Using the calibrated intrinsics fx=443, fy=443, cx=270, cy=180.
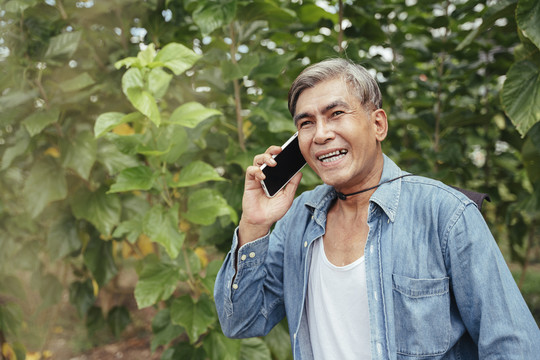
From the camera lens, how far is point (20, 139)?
6.43 ft

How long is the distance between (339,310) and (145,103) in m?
0.91

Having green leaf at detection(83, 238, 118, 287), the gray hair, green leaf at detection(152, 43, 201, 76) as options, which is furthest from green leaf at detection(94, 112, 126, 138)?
green leaf at detection(83, 238, 118, 287)

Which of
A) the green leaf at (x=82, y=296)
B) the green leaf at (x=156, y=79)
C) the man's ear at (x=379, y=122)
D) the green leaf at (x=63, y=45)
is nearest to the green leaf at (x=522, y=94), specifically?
the man's ear at (x=379, y=122)

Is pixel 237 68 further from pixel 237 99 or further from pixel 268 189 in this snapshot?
pixel 268 189

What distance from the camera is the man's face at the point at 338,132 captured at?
4.03 ft

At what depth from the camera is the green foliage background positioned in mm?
1668

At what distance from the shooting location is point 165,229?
1.62 meters

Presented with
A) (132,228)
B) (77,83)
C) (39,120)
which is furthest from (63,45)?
(132,228)

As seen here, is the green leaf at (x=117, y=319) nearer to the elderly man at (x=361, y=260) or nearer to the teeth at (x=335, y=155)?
the elderly man at (x=361, y=260)

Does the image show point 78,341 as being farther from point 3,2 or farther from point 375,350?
Answer: point 375,350

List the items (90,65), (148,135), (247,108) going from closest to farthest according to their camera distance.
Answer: (148,135)
(90,65)
(247,108)

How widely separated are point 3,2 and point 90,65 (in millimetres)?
430

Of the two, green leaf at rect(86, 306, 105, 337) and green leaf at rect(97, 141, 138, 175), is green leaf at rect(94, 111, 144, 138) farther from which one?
green leaf at rect(86, 306, 105, 337)

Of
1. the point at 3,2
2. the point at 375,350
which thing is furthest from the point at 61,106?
the point at 375,350
